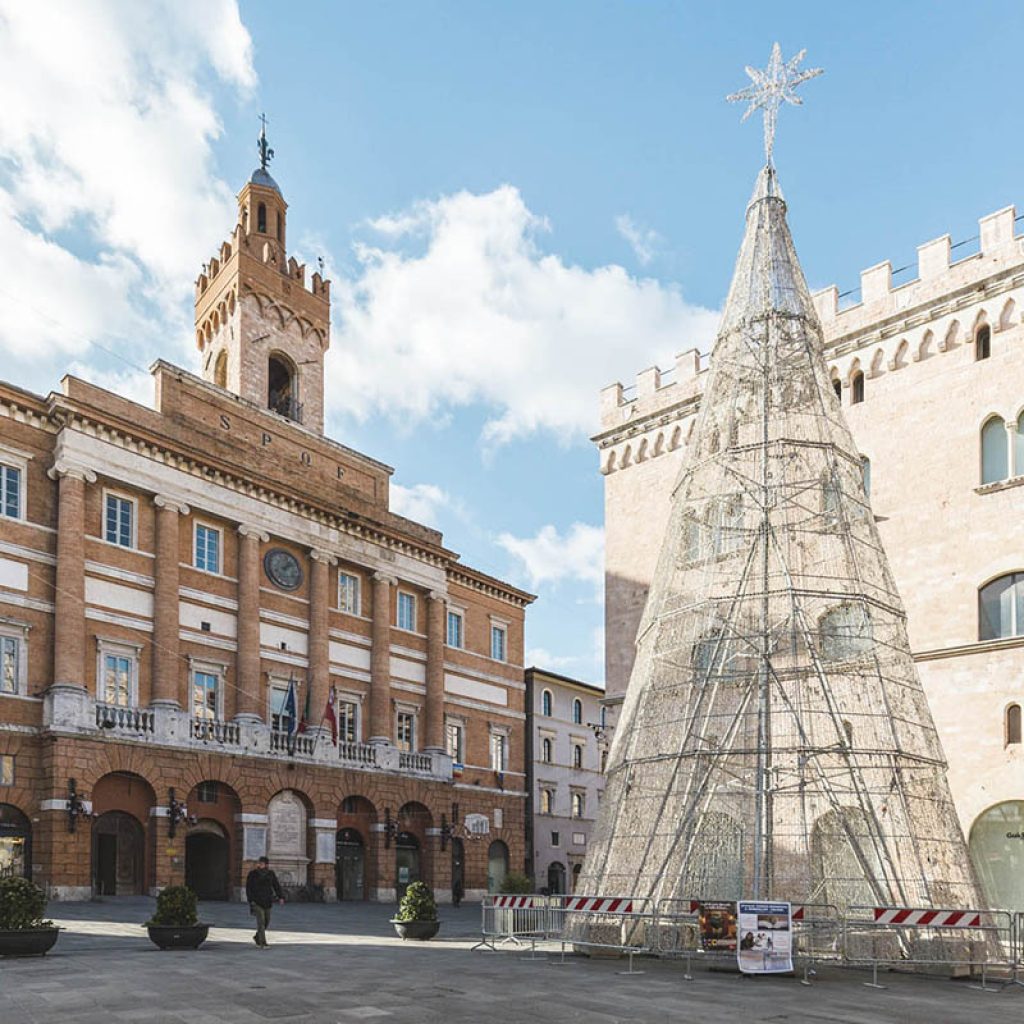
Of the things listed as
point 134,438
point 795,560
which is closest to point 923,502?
point 795,560

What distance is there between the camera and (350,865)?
4028cm

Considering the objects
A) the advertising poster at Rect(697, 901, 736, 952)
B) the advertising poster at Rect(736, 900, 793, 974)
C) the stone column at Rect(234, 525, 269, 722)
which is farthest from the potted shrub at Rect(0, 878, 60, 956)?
the stone column at Rect(234, 525, 269, 722)

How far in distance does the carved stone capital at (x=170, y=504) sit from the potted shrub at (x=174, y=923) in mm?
18013

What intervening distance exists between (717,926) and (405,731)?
1126 inches

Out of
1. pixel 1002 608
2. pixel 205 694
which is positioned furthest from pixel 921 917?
pixel 205 694

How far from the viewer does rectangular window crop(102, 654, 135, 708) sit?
33062 mm

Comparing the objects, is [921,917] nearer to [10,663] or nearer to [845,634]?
[845,634]

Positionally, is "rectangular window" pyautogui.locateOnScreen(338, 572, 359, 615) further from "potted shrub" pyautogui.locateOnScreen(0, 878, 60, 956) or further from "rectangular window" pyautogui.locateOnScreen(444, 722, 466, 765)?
"potted shrub" pyautogui.locateOnScreen(0, 878, 60, 956)

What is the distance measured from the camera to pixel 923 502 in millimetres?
28016

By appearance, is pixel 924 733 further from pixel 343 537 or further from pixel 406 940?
pixel 343 537

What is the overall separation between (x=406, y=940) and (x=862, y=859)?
10.3 metres

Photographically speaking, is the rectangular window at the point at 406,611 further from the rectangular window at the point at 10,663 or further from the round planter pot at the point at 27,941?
the round planter pot at the point at 27,941

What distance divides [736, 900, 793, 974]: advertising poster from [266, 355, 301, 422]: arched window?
32976mm

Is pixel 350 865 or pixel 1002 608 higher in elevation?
pixel 1002 608
